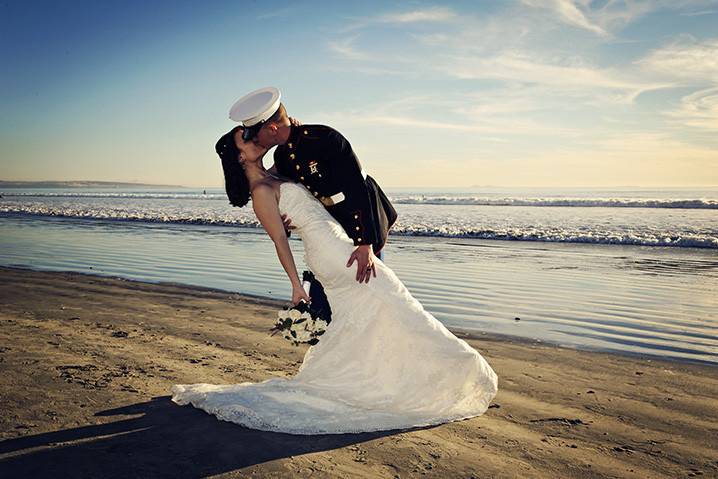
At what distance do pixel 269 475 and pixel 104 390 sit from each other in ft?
6.45

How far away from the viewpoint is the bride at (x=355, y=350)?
154 inches

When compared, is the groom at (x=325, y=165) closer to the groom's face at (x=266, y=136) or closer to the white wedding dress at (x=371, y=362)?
the groom's face at (x=266, y=136)

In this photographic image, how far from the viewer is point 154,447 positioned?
340 centimetres

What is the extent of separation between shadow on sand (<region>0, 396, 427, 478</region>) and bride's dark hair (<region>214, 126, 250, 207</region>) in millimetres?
1550

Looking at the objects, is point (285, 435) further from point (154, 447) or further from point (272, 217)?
point (272, 217)

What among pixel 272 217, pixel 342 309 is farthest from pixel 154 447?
pixel 272 217

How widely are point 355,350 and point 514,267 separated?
9.38m

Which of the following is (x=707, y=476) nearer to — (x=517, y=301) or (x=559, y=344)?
(x=559, y=344)

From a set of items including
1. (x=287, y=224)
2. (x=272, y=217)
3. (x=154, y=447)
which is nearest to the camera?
(x=154, y=447)

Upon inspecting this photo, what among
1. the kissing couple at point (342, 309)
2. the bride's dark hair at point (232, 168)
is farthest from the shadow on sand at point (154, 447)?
the bride's dark hair at point (232, 168)

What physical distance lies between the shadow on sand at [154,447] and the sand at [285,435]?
0.04 ft

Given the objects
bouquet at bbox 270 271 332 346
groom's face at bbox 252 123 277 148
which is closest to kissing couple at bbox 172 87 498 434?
groom's face at bbox 252 123 277 148

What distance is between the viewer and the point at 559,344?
6363 millimetres

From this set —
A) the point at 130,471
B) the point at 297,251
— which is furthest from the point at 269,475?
the point at 297,251
